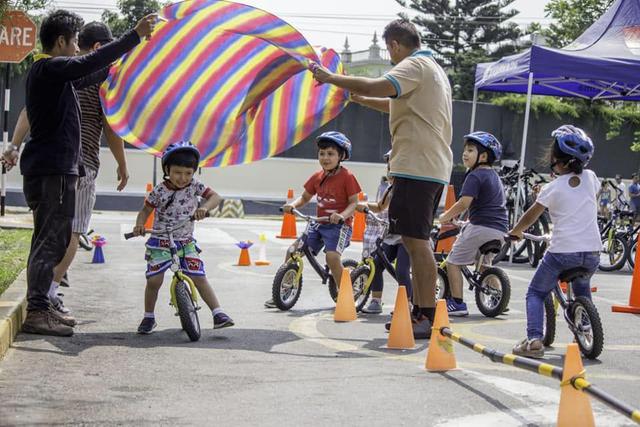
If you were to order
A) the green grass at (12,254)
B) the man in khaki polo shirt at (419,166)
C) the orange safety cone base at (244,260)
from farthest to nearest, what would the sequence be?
1. the orange safety cone base at (244,260)
2. the green grass at (12,254)
3. the man in khaki polo shirt at (419,166)

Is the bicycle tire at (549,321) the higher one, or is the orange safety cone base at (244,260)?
the bicycle tire at (549,321)

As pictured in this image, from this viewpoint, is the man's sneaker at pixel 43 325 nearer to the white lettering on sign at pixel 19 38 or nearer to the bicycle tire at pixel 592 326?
the bicycle tire at pixel 592 326

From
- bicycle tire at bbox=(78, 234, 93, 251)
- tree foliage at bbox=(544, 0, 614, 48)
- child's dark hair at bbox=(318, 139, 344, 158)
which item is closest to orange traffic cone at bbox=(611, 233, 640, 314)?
child's dark hair at bbox=(318, 139, 344, 158)

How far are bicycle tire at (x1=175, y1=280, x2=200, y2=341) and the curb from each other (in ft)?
3.58

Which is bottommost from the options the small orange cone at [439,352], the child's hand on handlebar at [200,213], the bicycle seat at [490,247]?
the small orange cone at [439,352]

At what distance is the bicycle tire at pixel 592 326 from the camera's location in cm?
674

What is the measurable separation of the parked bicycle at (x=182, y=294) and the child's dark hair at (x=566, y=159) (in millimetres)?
2692

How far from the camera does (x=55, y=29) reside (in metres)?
6.91

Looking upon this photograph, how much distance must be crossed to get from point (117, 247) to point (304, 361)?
30.0 ft

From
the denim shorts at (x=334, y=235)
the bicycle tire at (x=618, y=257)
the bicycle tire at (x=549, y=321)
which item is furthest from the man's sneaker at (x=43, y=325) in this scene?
the bicycle tire at (x=618, y=257)

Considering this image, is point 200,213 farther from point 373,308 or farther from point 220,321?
point 373,308

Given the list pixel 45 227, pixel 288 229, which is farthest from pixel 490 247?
pixel 288 229

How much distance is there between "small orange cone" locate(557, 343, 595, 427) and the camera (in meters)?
4.34

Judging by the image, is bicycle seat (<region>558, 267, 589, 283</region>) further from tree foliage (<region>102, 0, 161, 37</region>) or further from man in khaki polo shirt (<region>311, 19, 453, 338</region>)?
tree foliage (<region>102, 0, 161, 37</region>)
